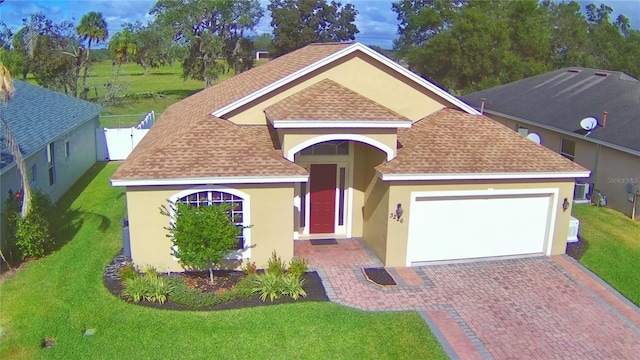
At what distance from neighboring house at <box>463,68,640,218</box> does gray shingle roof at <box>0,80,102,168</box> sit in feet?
69.3

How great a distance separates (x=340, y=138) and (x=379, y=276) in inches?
159

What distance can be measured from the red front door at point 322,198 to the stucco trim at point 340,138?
6.77 ft

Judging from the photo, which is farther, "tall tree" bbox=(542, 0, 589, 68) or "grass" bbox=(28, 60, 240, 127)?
"tall tree" bbox=(542, 0, 589, 68)

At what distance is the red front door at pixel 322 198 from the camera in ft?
57.0

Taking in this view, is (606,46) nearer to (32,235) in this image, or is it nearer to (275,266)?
(275,266)

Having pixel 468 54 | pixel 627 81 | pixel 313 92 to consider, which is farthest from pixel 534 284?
pixel 468 54

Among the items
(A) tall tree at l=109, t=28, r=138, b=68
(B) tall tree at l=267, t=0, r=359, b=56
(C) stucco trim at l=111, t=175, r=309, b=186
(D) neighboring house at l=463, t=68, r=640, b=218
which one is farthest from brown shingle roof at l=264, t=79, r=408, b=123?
(B) tall tree at l=267, t=0, r=359, b=56

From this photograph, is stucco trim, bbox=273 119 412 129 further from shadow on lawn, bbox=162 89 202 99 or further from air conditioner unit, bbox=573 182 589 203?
shadow on lawn, bbox=162 89 202 99

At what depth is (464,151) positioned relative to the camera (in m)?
16.4

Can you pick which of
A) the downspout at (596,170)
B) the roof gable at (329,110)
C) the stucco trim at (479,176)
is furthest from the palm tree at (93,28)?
the downspout at (596,170)

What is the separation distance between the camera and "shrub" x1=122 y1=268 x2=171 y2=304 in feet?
42.9

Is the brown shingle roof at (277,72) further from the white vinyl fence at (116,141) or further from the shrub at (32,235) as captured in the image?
the white vinyl fence at (116,141)

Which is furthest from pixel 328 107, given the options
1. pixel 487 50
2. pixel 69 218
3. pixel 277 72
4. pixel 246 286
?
pixel 487 50

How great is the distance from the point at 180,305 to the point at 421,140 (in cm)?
854
